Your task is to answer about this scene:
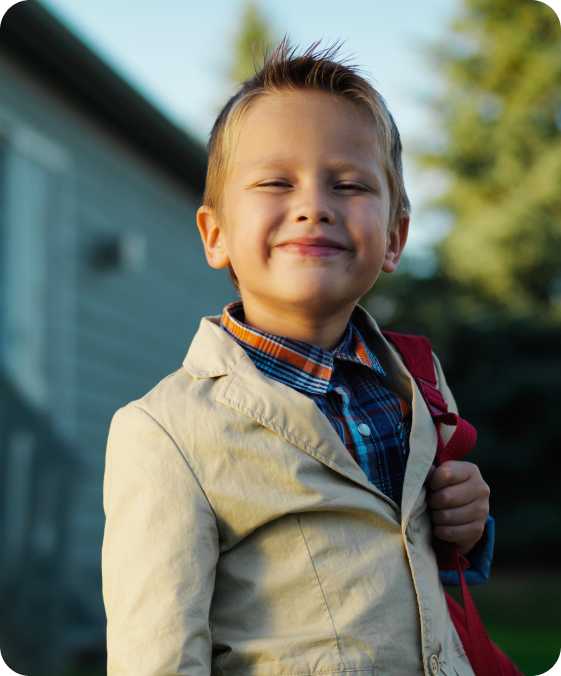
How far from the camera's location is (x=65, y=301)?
25.2ft

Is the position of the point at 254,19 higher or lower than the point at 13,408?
higher

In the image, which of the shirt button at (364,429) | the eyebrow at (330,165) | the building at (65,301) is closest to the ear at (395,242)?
the eyebrow at (330,165)

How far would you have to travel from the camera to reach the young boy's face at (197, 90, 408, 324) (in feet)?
6.37

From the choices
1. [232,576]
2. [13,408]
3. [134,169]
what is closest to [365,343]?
[232,576]

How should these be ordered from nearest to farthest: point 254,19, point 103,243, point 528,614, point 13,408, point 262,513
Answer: point 262,513
point 13,408
point 103,243
point 528,614
point 254,19

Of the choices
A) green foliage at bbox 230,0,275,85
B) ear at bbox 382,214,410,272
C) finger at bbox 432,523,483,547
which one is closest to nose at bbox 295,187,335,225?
ear at bbox 382,214,410,272

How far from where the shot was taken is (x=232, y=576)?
177 centimetres

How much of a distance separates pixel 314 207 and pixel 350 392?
1.22ft

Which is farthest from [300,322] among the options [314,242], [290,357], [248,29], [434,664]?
[248,29]

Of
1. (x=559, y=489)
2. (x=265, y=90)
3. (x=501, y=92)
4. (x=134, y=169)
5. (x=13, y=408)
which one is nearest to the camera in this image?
(x=265, y=90)

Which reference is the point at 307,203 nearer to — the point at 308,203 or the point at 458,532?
the point at 308,203

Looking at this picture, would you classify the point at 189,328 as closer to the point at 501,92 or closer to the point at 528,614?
the point at 528,614

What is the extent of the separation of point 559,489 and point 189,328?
664 cm

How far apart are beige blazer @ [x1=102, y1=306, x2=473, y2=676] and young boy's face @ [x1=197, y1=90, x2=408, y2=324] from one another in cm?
22
